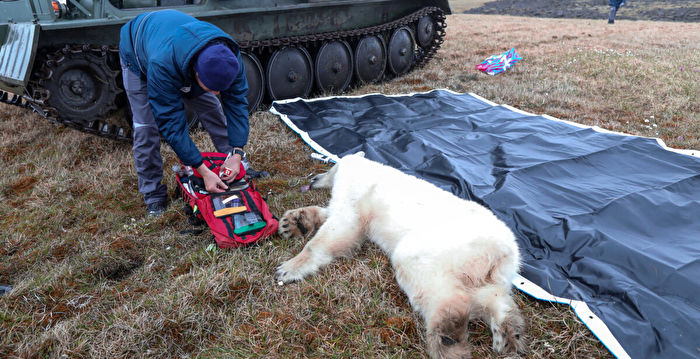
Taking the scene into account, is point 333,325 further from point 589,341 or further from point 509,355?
point 589,341

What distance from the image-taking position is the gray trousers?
3.56 meters

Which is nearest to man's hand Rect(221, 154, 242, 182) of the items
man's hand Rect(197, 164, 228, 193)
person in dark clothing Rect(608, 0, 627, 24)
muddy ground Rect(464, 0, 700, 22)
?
man's hand Rect(197, 164, 228, 193)

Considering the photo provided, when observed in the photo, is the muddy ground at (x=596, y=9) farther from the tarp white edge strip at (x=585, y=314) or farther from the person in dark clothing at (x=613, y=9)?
the tarp white edge strip at (x=585, y=314)

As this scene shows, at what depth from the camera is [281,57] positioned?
668 cm

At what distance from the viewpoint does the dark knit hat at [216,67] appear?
2.69 metres

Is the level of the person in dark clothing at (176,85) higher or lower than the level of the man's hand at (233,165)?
higher

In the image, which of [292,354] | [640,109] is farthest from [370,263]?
[640,109]

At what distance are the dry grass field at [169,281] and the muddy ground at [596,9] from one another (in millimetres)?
24272

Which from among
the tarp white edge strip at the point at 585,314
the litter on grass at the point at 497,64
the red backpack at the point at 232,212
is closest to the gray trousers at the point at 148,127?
the red backpack at the point at 232,212

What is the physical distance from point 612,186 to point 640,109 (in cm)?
357

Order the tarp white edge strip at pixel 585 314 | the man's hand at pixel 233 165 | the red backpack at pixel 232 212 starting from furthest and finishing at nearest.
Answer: the man's hand at pixel 233 165
the red backpack at pixel 232 212
the tarp white edge strip at pixel 585 314

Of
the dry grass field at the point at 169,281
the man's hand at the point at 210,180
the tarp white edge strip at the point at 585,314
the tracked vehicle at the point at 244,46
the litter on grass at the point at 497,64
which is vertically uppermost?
the tracked vehicle at the point at 244,46

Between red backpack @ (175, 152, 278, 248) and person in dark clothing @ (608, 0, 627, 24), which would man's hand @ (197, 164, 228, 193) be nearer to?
red backpack @ (175, 152, 278, 248)

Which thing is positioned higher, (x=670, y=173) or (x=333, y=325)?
(x=670, y=173)
